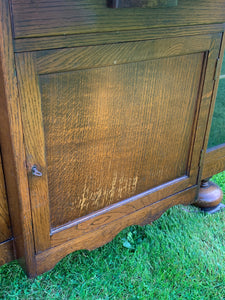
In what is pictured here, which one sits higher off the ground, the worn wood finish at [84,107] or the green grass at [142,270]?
the worn wood finish at [84,107]

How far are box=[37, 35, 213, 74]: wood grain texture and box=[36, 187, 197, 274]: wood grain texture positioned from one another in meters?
0.58

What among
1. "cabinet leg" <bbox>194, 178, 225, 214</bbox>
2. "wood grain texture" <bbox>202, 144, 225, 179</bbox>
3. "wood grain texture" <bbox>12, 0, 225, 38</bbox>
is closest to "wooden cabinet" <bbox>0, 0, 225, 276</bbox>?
"wood grain texture" <bbox>12, 0, 225, 38</bbox>

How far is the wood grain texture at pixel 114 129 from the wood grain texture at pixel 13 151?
Answer: 0.27 feet

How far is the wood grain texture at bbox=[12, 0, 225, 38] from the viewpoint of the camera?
80cm

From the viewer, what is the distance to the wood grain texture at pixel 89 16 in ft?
2.61

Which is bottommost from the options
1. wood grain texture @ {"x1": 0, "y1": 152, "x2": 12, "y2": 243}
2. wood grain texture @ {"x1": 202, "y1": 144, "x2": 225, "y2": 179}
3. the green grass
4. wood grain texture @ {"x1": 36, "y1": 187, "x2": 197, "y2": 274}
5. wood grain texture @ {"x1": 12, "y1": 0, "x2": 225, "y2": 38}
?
the green grass

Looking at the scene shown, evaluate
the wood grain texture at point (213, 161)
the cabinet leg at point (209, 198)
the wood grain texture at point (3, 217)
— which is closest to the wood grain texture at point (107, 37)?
the wood grain texture at point (3, 217)

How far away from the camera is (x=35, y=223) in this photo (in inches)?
41.0

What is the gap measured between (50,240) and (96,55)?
1.92ft

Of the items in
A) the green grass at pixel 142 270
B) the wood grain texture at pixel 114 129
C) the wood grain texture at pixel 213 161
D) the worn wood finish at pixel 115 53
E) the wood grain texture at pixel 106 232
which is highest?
the worn wood finish at pixel 115 53

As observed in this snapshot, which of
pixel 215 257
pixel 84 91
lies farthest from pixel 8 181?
pixel 215 257

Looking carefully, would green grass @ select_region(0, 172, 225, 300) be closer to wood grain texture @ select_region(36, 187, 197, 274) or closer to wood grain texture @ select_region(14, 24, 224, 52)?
wood grain texture @ select_region(36, 187, 197, 274)

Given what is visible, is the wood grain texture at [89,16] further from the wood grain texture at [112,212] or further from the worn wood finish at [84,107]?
the wood grain texture at [112,212]

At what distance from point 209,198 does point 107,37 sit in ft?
3.30
